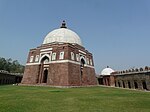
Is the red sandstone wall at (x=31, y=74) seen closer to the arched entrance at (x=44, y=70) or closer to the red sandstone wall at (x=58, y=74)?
the arched entrance at (x=44, y=70)

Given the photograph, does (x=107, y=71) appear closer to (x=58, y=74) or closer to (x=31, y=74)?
(x=58, y=74)

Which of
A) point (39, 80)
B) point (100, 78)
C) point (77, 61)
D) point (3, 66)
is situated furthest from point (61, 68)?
point (3, 66)

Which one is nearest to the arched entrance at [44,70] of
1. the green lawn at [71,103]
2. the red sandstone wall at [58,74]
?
the red sandstone wall at [58,74]

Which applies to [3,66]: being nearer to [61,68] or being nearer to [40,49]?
A: [40,49]

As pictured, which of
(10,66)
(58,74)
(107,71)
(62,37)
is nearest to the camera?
(58,74)

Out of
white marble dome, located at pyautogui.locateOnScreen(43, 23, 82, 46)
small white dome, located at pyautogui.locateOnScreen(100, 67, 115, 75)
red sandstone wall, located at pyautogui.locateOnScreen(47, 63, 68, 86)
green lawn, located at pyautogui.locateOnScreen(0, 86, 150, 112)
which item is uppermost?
white marble dome, located at pyautogui.locateOnScreen(43, 23, 82, 46)

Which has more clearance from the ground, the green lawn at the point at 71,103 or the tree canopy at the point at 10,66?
the tree canopy at the point at 10,66

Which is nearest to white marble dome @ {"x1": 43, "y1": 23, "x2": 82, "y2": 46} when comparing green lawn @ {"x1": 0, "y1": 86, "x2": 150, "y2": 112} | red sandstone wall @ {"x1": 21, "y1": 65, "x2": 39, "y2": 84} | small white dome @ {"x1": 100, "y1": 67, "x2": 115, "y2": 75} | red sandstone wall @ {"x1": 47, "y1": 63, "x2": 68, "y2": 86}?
red sandstone wall @ {"x1": 21, "y1": 65, "x2": 39, "y2": 84}

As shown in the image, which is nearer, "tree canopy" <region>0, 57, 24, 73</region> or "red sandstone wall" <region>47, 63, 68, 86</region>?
"red sandstone wall" <region>47, 63, 68, 86</region>

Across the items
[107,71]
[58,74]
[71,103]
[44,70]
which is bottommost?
[71,103]

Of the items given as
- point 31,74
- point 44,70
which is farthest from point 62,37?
point 31,74

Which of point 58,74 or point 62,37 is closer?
point 58,74

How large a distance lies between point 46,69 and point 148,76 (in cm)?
1748

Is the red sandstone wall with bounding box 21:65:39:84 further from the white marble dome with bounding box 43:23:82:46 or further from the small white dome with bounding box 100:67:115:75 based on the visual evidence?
the small white dome with bounding box 100:67:115:75
